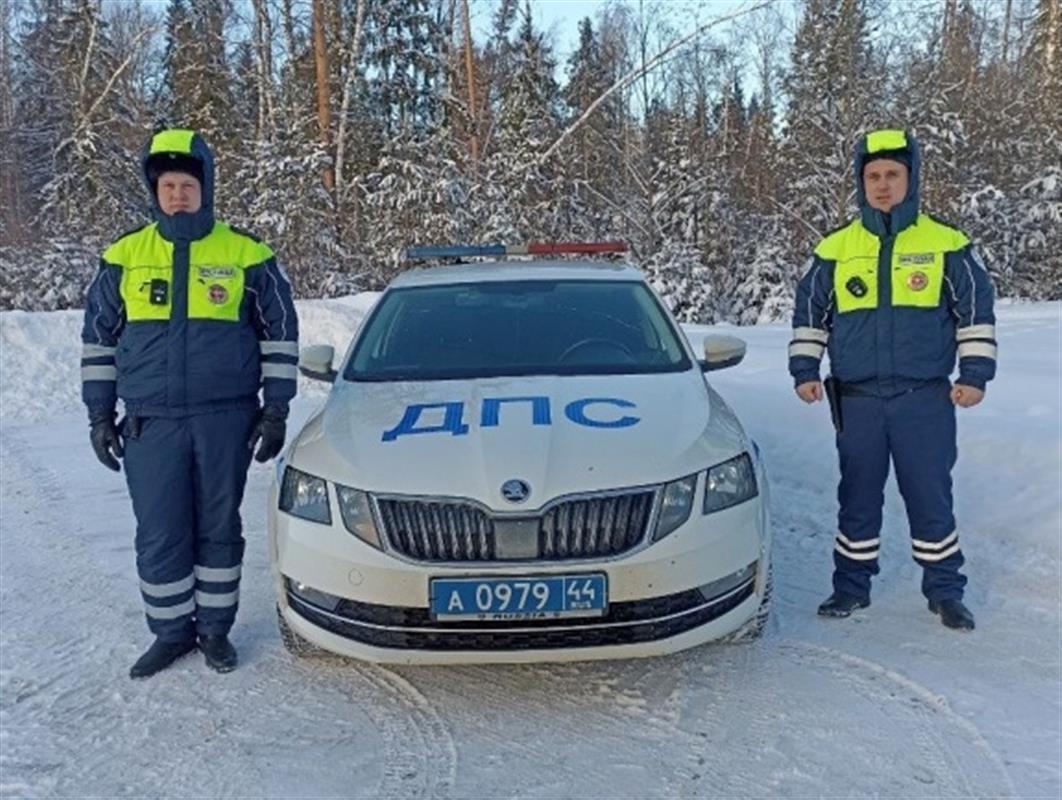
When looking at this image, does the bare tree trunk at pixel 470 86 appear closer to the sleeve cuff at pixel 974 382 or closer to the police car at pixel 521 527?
the sleeve cuff at pixel 974 382

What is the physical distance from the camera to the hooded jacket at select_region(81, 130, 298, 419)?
370cm

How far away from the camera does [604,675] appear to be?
3645mm

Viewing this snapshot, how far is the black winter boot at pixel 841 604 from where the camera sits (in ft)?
13.6

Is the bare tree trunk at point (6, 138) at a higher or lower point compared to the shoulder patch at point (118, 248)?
higher

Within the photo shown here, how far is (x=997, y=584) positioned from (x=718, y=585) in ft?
6.03

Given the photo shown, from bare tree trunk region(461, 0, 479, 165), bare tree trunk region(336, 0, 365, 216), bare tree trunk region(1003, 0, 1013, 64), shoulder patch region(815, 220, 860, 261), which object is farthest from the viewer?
bare tree trunk region(1003, 0, 1013, 64)

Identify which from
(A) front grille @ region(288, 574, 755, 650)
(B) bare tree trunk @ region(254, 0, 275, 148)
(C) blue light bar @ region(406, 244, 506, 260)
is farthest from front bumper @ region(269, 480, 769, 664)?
(B) bare tree trunk @ region(254, 0, 275, 148)

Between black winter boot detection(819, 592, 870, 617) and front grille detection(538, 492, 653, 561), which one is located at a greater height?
front grille detection(538, 492, 653, 561)

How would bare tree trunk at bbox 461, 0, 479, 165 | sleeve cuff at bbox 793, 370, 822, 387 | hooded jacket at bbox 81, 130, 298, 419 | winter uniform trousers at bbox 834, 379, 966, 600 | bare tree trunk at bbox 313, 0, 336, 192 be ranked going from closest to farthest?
1. hooded jacket at bbox 81, 130, 298, 419
2. winter uniform trousers at bbox 834, 379, 966, 600
3. sleeve cuff at bbox 793, 370, 822, 387
4. bare tree trunk at bbox 313, 0, 336, 192
5. bare tree trunk at bbox 461, 0, 479, 165

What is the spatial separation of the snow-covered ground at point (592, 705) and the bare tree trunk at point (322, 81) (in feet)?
62.7

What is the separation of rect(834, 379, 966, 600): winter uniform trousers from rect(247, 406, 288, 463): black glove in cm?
231

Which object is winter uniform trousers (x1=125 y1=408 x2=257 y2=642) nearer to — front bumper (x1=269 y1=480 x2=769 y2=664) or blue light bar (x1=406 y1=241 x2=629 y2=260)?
front bumper (x1=269 y1=480 x2=769 y2=664)

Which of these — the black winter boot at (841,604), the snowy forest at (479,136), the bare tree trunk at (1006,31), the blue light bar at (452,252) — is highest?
the bare tree trunk at (1006,31)

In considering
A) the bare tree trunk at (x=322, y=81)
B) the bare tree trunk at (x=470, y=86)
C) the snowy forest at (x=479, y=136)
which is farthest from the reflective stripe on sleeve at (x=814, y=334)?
the bare tree trunk at (x=322, y=81)
